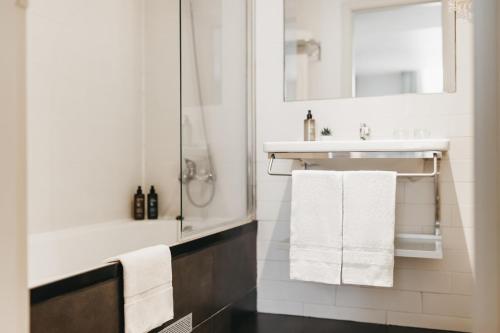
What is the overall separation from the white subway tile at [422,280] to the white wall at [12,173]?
2.05 meters

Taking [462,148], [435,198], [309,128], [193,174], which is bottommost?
[435,198]

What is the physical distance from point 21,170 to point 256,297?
81.9 inches

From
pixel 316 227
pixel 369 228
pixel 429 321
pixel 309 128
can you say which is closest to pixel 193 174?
pixel 316 227

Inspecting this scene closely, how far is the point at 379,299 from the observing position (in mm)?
2387

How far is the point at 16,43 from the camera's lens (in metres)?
0.71

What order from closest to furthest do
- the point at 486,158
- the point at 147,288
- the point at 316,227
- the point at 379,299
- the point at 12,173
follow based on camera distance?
the point at 486,158 → the point at 12,173 → the point at 147,288 → the point at 316,227 → the point at 379,299

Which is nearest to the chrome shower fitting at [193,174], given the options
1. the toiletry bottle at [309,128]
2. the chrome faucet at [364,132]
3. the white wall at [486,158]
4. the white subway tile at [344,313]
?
the toiletry bottle at [309,128]

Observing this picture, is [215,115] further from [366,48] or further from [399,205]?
[399,205]

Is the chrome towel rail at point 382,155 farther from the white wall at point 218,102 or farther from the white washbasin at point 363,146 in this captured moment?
the white wall at point 218,102

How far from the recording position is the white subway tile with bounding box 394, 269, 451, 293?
2287 mm

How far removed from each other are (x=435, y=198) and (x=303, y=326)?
0.95 meters

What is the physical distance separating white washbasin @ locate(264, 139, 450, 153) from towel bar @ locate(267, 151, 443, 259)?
4 cm

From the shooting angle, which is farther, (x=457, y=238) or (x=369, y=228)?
(x=457, y=238)

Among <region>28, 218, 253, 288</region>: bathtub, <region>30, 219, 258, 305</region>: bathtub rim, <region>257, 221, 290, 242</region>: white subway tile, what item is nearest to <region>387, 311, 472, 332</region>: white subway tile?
<region>257, 221, 290, 242</region>: white subway tile
